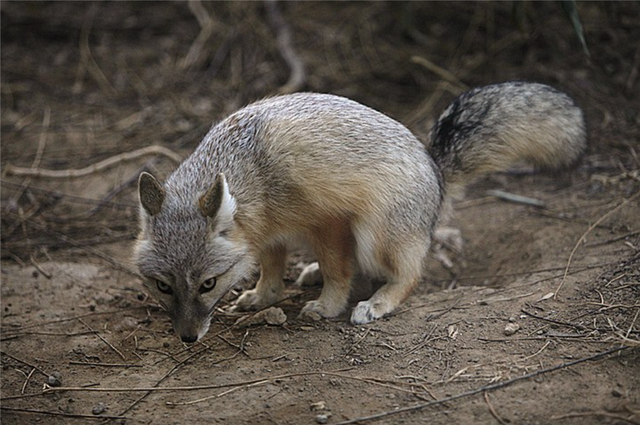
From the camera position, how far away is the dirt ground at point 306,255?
168 inches

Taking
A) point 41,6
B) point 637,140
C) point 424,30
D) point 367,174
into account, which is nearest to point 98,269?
point 367,174

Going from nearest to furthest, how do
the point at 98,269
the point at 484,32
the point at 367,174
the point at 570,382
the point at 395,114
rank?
1. the point at 570,382
2. the point at 367,174
3. the point at 98,269
4. the point at 395,114
5. the point at 484,32

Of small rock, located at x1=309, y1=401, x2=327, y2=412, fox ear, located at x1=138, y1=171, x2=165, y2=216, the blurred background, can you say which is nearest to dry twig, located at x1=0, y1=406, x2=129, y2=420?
small rock, located at x1=309, y1=401, x2=327, y2=412

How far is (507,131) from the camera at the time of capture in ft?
19.1

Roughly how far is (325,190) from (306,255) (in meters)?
2.04

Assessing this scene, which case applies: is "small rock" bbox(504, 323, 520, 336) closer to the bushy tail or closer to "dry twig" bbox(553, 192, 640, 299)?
"dry twig" bbox(553, 192, 640, 299)

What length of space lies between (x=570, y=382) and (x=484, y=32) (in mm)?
7613

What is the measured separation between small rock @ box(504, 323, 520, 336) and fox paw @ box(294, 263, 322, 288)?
2.04m

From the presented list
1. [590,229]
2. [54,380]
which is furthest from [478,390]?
[54,380]

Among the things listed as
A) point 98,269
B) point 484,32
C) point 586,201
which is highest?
point 484,32

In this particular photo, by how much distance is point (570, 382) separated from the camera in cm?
407

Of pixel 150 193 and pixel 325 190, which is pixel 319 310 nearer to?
pixel 325 190

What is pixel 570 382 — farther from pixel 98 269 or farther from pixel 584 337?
pixel 98 269

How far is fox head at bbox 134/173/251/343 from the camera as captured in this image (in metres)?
4.55
